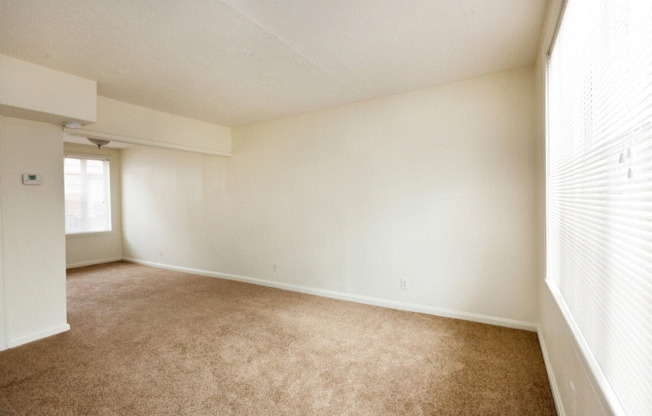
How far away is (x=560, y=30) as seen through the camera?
1.90 meters

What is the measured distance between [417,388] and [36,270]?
12.2 ft

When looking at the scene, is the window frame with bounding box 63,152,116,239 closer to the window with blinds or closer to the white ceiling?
the white ceiling

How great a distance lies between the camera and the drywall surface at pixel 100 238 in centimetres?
631

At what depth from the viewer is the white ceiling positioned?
6.84 ft

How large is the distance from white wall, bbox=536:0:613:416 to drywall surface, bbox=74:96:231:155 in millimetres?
4269

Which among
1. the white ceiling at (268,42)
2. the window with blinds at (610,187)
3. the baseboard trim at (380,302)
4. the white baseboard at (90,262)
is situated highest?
the white ceiling at (268,42)

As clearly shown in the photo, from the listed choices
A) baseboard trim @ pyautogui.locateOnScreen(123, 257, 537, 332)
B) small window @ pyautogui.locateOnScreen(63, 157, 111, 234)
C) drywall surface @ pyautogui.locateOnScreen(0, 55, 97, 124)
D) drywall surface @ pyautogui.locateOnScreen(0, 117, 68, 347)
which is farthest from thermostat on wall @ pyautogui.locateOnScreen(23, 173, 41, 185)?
small window @ pyautogui.locateOnScreen(63, 157, 111, 234)

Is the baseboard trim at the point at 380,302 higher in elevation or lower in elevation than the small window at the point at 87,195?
lower

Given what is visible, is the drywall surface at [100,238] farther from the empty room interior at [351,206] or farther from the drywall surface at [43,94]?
the drywall surface at [43,94]

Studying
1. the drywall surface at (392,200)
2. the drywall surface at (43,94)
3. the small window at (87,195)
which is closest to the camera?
the drywall surface at (43,94)

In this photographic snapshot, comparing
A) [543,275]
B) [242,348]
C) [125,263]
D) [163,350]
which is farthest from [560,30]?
[125,263]

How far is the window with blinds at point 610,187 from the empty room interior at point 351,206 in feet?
0.04

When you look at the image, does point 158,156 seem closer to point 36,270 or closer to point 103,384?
point 36,270

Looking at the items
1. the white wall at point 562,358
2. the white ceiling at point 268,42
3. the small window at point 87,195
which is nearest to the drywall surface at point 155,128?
the white ceiling at point 268,42
